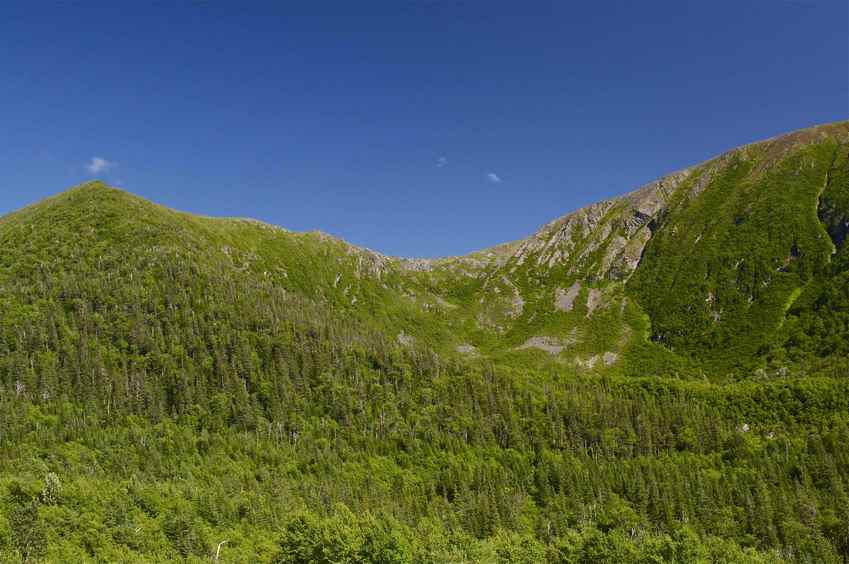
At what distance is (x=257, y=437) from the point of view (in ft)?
614

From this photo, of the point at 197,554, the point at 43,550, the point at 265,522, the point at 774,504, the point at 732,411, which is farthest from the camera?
the point at 732,411

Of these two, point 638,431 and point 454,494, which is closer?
point 454,494

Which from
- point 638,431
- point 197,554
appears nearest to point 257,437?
point 197,554

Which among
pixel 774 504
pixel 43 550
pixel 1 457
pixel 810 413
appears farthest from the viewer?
pixel 810 413

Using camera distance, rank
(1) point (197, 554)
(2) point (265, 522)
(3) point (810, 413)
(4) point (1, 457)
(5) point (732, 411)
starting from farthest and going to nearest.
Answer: (5) point (732, 411), (3) point (810, 413), (4) point (1, 457), (2) point (265, 522), (1) point (197, 554)

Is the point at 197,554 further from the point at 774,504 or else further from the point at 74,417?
the point at 774,504

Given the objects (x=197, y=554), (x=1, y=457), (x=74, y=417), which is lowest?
(x=197, y=554)

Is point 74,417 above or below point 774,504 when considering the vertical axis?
above

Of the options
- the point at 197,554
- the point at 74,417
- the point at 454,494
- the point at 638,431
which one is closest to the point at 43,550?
the point at 197,554

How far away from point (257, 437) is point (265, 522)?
69.6m

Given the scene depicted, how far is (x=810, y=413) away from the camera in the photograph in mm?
176875

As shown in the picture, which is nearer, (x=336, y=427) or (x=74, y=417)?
(x=74, y=417)

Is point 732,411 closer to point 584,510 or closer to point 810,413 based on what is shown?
point 810,413

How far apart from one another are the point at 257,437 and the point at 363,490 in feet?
164
